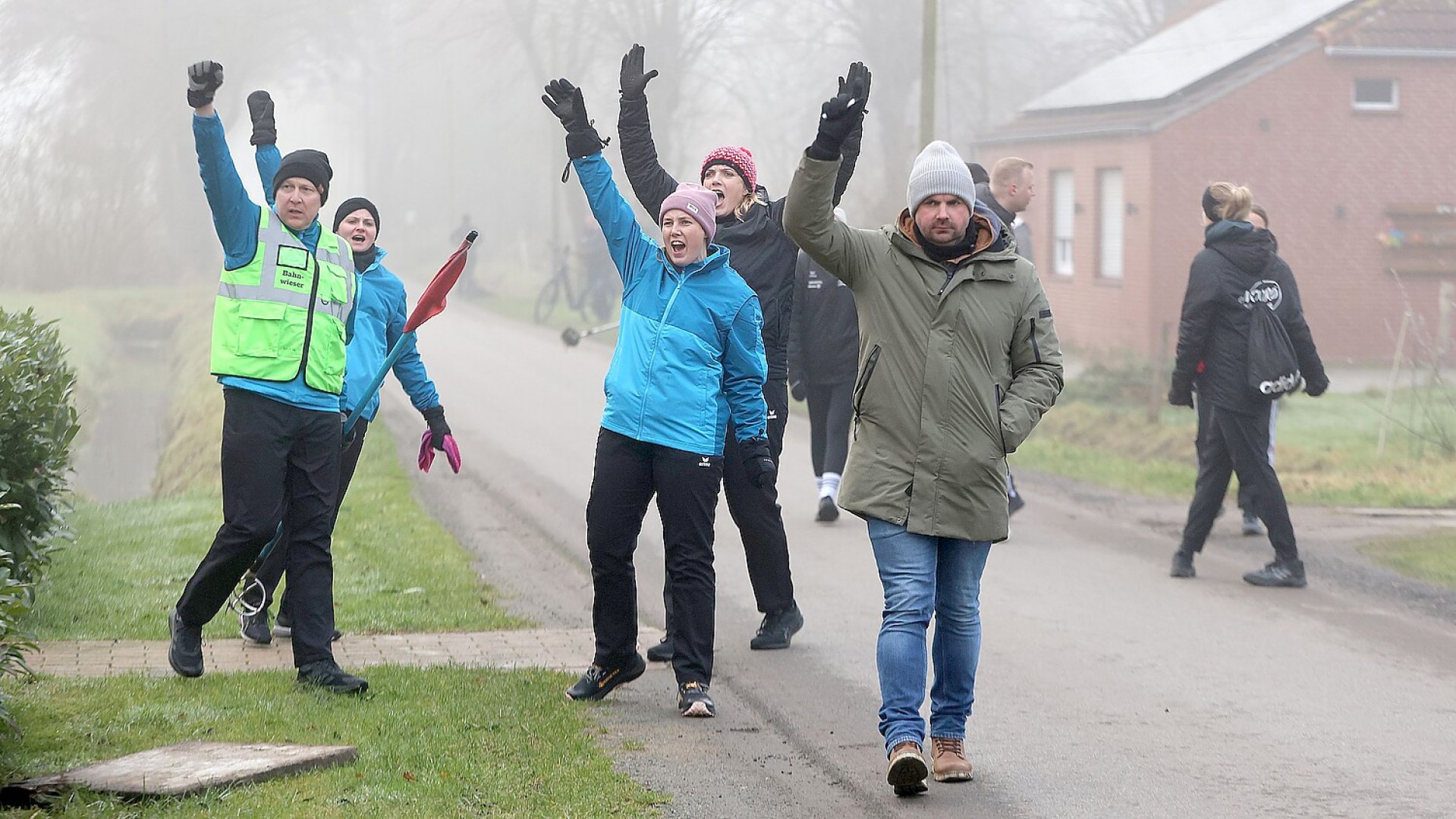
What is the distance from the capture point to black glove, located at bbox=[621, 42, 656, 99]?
657 centimetres

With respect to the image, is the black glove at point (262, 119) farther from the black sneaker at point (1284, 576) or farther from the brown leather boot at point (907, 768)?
the black sneaker at point (1284, 576)

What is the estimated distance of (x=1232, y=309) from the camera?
9.20 meters

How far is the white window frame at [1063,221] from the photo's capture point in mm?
28141

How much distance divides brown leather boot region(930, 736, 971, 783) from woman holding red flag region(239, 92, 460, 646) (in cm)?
266

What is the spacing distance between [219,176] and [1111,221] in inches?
883

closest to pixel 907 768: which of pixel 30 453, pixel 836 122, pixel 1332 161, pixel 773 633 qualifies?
pixel 836 122

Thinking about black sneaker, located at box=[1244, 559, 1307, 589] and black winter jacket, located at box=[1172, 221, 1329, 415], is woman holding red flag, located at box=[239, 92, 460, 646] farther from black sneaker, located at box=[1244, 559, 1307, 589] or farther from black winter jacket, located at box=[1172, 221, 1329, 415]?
black sneaker, located at box=[1244, 559, 1307, 589]

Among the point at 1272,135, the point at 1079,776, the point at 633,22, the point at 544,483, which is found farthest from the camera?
the point at 633,22

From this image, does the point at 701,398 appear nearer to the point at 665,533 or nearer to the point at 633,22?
the point at 665,533

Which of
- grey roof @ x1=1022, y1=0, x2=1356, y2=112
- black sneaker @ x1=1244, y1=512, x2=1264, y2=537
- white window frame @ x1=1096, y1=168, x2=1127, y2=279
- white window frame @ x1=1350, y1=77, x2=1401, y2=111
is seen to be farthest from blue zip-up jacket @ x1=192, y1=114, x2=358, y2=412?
white window frame @ x1=1350, y1=77, x2=1401, y2=111

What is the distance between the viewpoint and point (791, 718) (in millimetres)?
6211

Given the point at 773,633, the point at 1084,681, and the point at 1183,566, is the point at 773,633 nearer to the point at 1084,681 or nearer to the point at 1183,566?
the point at 1084,681

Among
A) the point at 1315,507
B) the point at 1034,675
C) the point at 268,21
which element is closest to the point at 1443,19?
the point at 1315,507

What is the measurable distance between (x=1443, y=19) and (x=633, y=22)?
20356mm
